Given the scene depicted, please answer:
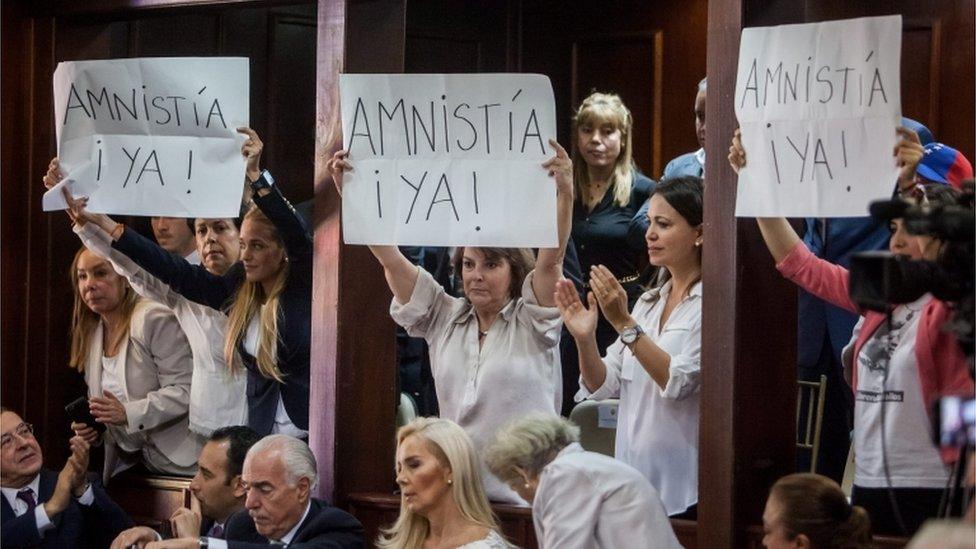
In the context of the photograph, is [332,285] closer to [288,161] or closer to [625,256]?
[625,256]

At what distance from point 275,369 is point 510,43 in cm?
211

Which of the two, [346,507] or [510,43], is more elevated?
[510,43]

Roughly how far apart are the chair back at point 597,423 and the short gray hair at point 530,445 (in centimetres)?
89

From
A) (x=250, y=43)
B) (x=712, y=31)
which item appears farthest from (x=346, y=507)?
(x=250, y=43)

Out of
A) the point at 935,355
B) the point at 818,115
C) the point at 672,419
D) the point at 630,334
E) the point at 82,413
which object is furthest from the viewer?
the point at 82,413

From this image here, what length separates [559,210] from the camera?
5148mm

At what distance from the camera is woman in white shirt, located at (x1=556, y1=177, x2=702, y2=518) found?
492 cm

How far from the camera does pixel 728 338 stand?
15.6 feet

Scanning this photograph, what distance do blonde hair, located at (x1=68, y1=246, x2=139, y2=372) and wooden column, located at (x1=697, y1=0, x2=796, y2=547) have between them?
7.32 ft

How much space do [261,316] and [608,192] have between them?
4.09 feet

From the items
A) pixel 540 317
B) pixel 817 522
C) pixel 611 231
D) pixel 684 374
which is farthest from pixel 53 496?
pixel 817 522

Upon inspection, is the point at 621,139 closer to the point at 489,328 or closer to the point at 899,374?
the point at 489,328

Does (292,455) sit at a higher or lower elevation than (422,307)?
lower

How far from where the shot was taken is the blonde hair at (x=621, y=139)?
20.1ft
